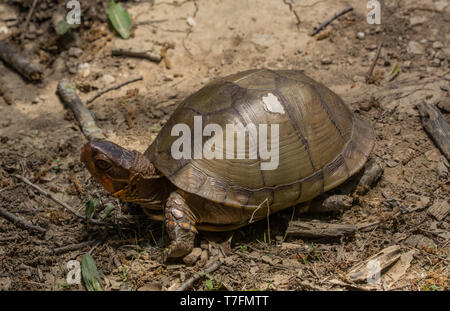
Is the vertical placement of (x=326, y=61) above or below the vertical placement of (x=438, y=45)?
below

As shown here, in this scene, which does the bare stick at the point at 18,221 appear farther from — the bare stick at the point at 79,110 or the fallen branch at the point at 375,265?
the fallen branch at the point at 375,265

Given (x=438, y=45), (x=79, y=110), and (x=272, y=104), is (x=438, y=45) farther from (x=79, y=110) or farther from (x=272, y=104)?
(x=79, y=110)

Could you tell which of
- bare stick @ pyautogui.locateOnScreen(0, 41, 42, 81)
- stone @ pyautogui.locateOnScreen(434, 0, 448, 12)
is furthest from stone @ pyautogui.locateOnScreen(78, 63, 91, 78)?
stone @ pyautogui.locateOnScreen(434, 0, 448, 12)

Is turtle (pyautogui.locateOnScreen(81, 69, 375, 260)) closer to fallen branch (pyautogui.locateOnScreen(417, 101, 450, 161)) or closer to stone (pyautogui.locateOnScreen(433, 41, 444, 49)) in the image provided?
fallen branch (pyautogui.locateOnScreen(417, 101, 450, 161))

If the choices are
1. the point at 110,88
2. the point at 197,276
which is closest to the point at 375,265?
the point at 197,276

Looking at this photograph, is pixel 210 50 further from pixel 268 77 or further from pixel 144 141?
pixel 268 77

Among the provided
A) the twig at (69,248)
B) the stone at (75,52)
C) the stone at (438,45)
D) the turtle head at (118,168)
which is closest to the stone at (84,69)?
the stone at (75,52)

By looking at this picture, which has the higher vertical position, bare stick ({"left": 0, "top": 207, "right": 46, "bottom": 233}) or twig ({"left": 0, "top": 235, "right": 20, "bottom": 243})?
bare stick ({"left": 0, "top": 207, "right": 46, "bottom": 233})
